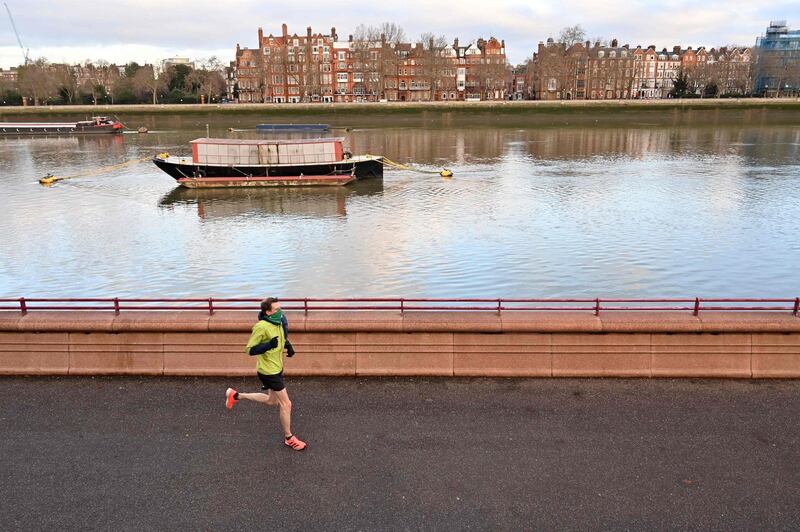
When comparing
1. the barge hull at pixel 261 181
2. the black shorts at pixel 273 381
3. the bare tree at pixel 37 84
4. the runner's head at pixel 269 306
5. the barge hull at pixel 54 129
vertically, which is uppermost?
the bare tree at pixel 37 84

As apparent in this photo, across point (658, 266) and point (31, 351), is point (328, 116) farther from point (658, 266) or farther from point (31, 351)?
point (31, 351)

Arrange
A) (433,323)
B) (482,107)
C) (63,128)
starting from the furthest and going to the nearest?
(482,107) → (63,128) → (433,323)

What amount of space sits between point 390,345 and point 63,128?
3656 inches

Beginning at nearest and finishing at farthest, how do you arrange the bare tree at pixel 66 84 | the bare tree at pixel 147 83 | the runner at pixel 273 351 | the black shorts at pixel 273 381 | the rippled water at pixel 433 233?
the runner at pixel 273 351 → the black shorts at pixel 273 381 → the rippled water at pixel 433 233 → the bare tree at pixel 147 83 → the bare tree at pixel 66 84

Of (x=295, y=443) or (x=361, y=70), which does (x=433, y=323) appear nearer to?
(x=295, y=443)

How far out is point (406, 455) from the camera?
7.79m

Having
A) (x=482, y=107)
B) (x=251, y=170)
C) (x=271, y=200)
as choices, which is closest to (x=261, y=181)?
(x=251, y=170)

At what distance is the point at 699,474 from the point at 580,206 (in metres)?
27.2

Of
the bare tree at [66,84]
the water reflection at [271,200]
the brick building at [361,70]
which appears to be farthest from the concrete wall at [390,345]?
the bare tree at [66,84]

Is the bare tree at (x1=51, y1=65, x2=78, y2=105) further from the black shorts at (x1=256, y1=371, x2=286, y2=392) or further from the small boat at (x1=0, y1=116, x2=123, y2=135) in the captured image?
the black shorts at (x1=256, y1=371, x2=286, y2=392)

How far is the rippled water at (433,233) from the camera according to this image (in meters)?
20.4

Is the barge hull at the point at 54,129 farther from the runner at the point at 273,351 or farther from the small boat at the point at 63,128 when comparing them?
the runner at the point at 273,351

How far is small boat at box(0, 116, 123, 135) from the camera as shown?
285ft

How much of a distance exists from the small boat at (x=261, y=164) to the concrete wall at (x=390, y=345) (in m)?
32.5
